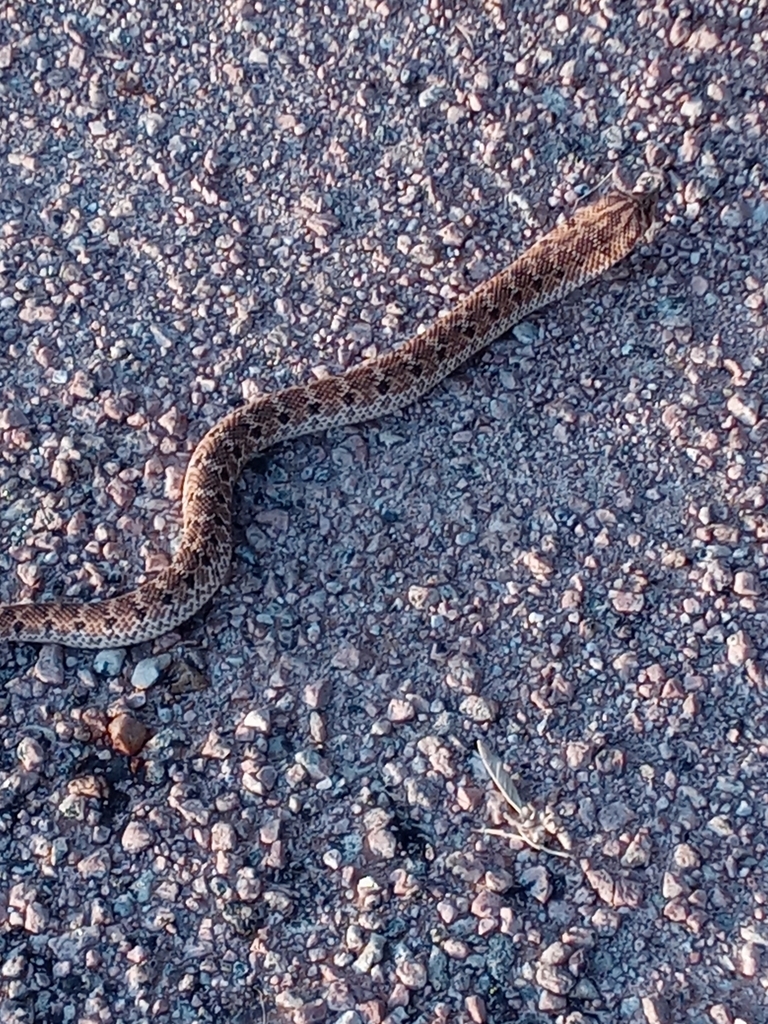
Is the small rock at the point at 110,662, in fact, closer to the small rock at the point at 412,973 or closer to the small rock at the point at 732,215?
the small rock at the point at 412,973

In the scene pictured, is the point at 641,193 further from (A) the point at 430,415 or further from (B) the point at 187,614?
(B) the point at 187,614

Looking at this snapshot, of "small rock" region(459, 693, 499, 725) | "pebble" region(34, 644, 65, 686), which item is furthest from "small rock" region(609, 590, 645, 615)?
"pebble" region(34, 644, 65, 686)

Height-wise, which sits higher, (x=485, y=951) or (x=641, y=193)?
(x=641, y=193)

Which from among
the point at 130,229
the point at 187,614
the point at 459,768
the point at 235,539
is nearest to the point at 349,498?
the point at 235,539

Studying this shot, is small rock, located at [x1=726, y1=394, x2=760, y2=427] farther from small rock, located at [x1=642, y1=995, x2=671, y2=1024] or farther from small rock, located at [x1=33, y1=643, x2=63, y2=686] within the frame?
small rock, located at [x1=33, y1=643, x2=63, y2=686]

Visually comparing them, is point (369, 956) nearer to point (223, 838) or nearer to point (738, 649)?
point (223, 838)

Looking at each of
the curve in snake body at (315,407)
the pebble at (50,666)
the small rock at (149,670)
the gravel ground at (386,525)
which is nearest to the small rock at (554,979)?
the gravel ground at (386,525)

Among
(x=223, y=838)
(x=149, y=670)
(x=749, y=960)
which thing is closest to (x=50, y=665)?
(x=149, y=670)
